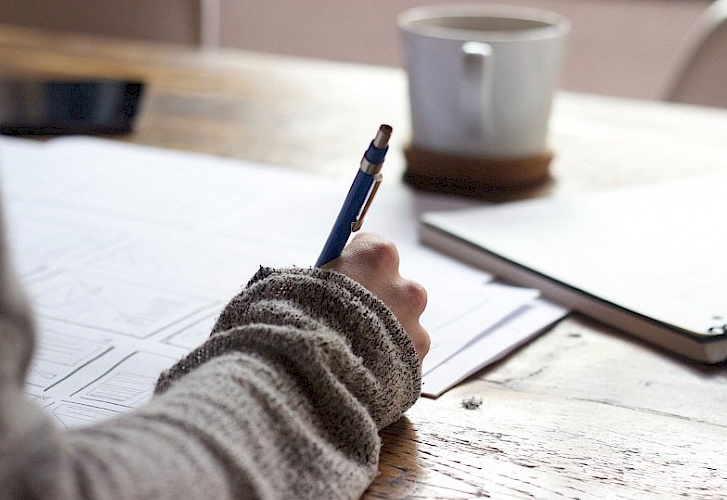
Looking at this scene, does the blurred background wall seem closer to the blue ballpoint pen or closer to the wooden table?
the wooden table

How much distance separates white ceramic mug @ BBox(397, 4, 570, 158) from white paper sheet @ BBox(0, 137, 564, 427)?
67mm

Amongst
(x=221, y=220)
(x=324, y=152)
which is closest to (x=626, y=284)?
(x=221, y=220)

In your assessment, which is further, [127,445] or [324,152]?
[324,152]

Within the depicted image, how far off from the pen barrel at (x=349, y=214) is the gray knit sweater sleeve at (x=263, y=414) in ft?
→ 0.15

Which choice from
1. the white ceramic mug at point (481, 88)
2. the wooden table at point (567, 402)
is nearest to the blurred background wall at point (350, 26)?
the wooden table at point (567, 402)

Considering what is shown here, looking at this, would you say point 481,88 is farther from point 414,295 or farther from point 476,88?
point 414,295

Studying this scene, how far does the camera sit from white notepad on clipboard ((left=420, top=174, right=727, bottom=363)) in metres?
0.55

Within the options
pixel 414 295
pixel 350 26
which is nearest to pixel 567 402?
pixel 414 295

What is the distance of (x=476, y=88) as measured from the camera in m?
0.81

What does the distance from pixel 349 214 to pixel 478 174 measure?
39cm

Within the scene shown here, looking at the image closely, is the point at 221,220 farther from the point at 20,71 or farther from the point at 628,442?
the point at 20,71

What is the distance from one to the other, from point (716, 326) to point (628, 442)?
12 cm

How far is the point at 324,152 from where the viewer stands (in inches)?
37.4

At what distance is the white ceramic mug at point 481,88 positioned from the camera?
80cm
